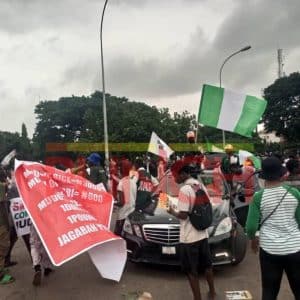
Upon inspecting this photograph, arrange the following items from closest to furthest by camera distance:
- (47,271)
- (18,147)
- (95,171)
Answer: (47,271) < (95,171) < (18,147)

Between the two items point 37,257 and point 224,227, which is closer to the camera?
point 37,257

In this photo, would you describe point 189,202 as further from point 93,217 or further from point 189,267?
point 93,217

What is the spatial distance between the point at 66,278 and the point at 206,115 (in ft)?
13.7

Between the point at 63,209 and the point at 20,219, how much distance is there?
50.5 inches

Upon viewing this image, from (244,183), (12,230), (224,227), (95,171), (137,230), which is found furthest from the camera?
(95,171)

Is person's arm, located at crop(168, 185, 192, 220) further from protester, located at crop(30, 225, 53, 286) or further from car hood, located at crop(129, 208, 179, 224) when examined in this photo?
protester, located at crop(30, 225, 53, 286)

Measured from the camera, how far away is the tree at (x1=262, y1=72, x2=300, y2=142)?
57531 millimetres

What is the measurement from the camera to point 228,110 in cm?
942

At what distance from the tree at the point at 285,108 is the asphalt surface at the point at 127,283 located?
5194cm

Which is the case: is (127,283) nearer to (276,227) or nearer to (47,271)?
(47,271)

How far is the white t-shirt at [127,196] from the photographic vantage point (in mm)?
7883

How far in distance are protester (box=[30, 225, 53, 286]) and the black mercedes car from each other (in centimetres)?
117


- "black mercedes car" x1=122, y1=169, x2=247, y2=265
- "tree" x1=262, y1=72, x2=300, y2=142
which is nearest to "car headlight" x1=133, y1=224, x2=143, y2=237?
"black mercedes car" x1=122, y1=169, x2=247, y2=265

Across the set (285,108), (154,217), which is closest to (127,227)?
(154,217)
